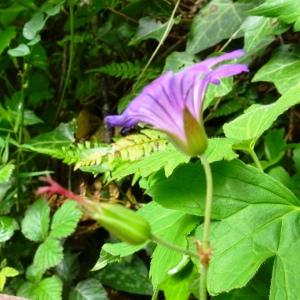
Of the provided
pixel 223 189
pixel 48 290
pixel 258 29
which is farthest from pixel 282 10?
pixel 48 290

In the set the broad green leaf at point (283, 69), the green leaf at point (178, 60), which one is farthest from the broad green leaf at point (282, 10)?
the green leaf at point (178, 60)

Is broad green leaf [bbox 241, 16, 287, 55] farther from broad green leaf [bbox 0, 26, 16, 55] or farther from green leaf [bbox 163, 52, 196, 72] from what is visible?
broad green leaf [bbox 0, 26, 16, 55]

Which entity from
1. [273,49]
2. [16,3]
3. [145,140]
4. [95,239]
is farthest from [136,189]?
[16,3]

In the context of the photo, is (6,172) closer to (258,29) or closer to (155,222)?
(155,222)

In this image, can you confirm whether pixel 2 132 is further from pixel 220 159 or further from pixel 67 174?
pixel 220 159

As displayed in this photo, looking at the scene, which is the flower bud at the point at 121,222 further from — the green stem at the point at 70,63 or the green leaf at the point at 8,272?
the green stem at the point at 70,63

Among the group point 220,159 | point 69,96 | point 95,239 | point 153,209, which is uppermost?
point 220,159
